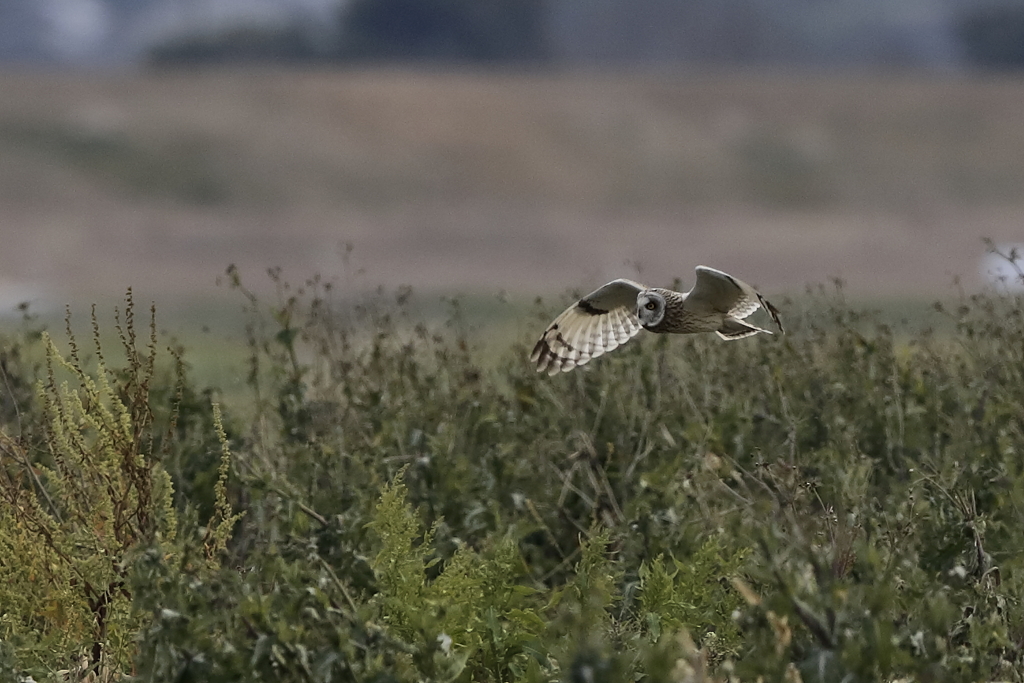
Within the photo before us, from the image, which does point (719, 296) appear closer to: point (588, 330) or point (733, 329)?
point (733, 329)

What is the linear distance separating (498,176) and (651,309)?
286 ft

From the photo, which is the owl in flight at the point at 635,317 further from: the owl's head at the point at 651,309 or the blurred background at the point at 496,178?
the blurred background at the point at 496,178

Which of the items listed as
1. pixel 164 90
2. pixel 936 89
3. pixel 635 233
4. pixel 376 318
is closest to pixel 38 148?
pixel 164 90

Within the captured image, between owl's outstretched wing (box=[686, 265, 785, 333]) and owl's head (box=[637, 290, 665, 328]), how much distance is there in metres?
0.11

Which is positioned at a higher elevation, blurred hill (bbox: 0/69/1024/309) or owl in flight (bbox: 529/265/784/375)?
owl in flight (bbox: 529/265/784/375)

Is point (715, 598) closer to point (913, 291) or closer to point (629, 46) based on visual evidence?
point (913, 291)

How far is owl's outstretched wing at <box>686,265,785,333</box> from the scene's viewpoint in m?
6.50

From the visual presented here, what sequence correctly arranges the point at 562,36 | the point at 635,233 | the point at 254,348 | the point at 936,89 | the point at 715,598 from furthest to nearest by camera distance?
the point at 562,36 → the point at 936,89 → the point at 635,233 → the point at 254,348 → the point at 715,598

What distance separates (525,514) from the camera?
6906 millimetres

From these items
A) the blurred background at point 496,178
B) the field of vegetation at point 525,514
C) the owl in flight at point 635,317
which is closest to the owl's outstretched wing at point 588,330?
the owl in flight at point 635,317

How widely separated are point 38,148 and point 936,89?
188ft

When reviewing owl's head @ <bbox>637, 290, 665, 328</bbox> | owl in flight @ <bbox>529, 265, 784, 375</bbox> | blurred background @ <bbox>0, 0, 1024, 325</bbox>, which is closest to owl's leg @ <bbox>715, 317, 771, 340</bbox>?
owl in flight @ <bbox>529, 265, 784, 375</bbox>

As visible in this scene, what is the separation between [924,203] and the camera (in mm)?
92688

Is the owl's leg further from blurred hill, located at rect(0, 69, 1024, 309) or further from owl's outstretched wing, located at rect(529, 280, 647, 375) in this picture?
blurred hill, located at rect(0, 69, 1024, 309)
